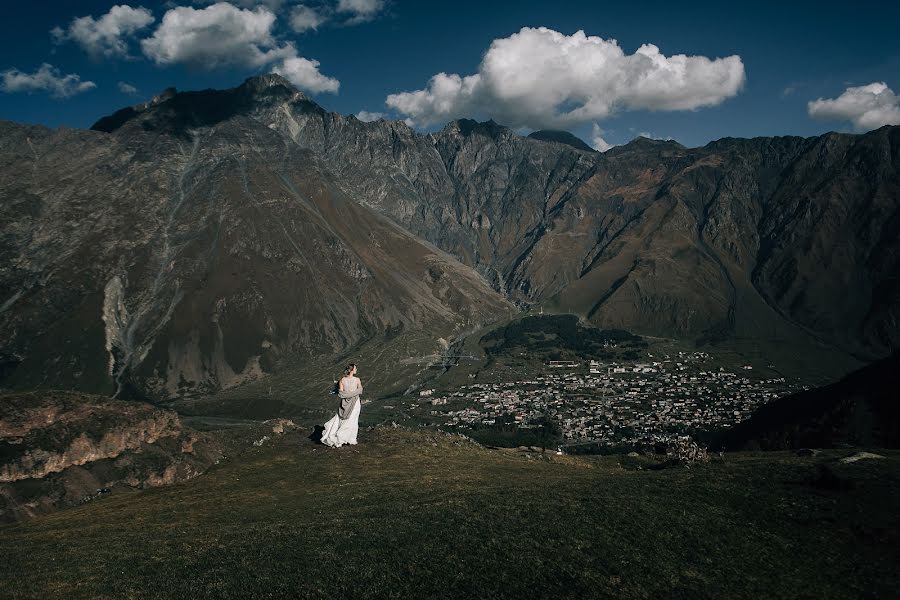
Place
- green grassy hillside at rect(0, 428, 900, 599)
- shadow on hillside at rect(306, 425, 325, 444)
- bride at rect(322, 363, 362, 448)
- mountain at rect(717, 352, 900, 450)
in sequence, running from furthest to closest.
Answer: mountain at rect(717, 352, 900, 450)
shadow on hillside at rect(306, 425, 325, 444)
bride at rect(322, 363, 362, 448)
green grassy hillside at rect(0, 428, 900, 599)

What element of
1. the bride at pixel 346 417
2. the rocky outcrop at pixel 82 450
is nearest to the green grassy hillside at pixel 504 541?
the bride at pixel 346 417

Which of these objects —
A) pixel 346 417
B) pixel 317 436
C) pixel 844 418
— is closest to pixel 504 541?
pixel 346 417

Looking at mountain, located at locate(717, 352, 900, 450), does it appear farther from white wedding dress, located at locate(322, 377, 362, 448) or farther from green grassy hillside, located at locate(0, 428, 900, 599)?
white wedding dress, located at locate(322, 377, 362, 448)

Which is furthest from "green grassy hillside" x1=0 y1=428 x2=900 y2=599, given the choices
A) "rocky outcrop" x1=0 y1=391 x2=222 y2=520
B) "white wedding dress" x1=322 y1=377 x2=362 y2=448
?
"rocky outcrop" x1=0 y1=391 x2=222 y2=520

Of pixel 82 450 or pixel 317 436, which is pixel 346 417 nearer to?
pixel 317 436

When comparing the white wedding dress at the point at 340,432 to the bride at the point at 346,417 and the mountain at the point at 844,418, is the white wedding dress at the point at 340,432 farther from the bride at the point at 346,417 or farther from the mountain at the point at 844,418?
the mountain at the point at 844,418
